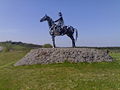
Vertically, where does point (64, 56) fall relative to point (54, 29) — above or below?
below

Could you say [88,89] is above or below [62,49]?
below

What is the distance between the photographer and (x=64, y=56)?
38344mm

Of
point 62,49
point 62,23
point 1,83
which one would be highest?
point 62,23

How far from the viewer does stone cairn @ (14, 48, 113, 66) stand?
3753cm

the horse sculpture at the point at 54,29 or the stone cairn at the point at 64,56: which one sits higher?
the horse sculpture at the point at 54,29

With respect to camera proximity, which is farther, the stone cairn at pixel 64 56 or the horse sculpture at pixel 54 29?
the horse sculpture at pixel 54 29

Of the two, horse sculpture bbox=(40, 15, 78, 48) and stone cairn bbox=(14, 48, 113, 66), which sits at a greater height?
horse sculpture bbox=(40, 15, 78, 48)

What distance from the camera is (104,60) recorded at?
1491 inches

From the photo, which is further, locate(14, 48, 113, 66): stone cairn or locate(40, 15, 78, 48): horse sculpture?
locate(40, 15, 78, 48): horse sculpture

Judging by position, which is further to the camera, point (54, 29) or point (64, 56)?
point (54, 29)

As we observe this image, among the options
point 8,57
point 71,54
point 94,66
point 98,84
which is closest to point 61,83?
point 98,84

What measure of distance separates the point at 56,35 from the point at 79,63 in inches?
269

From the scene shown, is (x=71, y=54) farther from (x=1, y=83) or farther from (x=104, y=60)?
(x=1, y=83)

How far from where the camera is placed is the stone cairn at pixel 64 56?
37.5 meters
